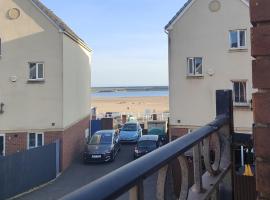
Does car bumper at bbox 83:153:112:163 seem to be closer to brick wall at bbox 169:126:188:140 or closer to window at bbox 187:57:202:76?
brick wall at bbox 169:126:188:140

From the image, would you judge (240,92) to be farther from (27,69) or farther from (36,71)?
(27,69)

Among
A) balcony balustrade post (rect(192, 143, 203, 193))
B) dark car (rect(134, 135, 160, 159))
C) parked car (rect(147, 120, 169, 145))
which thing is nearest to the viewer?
balcony balustrade post (rect(192, 143, 203, 193))

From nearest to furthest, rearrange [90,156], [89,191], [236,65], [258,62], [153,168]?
[89,191]
[153,168]
[258,62]
[236,65]
[90,156]

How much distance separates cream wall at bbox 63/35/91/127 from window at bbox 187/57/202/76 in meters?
6.71

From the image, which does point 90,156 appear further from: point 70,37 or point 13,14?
point 13,14

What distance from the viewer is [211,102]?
64.7ft

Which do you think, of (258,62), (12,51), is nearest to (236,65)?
(12,51)

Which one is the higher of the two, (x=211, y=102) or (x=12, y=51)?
(x=12, y=51)

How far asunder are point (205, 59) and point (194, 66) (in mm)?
681

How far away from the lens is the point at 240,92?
761 inches

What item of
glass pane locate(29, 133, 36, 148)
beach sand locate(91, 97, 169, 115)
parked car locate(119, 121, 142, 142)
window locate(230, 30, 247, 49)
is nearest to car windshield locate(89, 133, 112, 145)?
glass pane locate(29, 133, 36, 148)

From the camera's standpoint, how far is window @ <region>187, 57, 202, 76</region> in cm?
1984

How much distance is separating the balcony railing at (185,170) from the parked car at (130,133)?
1049 inches

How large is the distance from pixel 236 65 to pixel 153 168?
18.6 meters
